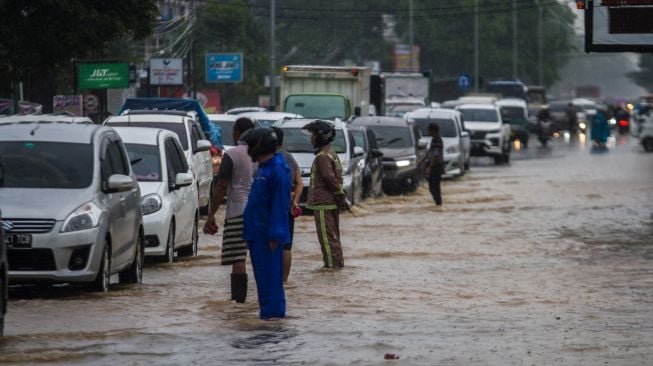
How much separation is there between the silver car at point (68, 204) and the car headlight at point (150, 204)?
1701mm

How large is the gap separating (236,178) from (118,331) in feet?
9.58

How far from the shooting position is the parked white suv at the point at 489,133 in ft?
173

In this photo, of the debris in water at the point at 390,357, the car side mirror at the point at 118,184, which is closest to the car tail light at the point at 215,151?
the car side mirror at the point at 118,184

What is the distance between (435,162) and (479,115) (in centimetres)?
2390

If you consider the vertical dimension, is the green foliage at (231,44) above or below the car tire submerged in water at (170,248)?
above

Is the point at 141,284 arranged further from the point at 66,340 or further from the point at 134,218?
the point at 66,340

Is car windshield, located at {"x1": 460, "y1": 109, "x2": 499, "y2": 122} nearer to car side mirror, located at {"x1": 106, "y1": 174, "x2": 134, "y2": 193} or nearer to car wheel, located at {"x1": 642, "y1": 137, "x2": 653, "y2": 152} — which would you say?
car wheel, located at {"x1": 642, "y1": 137, "x2": 653, "y2": 152}

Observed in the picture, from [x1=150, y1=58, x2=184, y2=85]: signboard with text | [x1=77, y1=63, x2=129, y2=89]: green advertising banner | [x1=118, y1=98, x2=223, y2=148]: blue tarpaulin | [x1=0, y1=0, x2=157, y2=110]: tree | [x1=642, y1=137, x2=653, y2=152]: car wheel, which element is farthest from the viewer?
[x1=150, y1=58, x2=184, y2=85]: signboard with text

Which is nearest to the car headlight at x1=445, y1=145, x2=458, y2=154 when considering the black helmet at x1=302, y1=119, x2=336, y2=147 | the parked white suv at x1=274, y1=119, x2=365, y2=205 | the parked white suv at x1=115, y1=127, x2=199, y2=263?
the parked white suv at x1=274, y1=119, x2=365, y2=205

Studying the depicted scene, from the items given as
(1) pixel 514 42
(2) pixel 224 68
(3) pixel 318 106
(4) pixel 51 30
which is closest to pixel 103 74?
(3) pixel 318 106

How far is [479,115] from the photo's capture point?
54.4m

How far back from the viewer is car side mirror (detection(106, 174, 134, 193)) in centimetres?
1510

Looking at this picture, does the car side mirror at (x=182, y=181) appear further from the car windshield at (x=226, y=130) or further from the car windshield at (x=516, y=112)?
the car windshield at (x=516, y=112)

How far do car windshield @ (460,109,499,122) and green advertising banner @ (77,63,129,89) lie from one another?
15.8m
